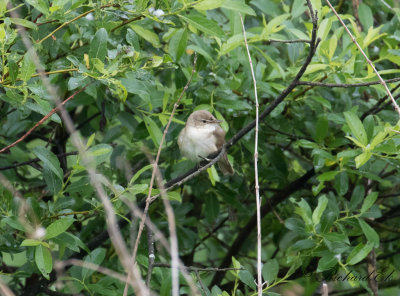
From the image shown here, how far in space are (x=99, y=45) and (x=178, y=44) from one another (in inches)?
27.4

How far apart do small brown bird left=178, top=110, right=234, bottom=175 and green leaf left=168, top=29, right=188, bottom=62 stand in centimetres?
43

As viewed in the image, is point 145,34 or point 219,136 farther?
point 219,136

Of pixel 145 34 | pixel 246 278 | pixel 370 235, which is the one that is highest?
pixel 145 34

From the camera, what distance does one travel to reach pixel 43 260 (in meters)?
2.74

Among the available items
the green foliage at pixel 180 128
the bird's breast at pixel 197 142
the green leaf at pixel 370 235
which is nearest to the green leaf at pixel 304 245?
the green foliage at pixel 180 128

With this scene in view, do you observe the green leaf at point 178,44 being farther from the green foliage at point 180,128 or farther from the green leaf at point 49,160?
the green leaf at point 49,160

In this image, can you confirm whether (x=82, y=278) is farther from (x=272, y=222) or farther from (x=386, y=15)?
(x=386, y=15)

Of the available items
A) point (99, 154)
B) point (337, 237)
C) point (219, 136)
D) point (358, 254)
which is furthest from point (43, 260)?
point (219, 136)

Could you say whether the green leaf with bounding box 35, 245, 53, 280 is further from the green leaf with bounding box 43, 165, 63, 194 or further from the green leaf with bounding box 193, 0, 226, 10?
the green leaf with bounding box 193, 0, 226, 10

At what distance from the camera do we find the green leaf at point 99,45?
2777 mm

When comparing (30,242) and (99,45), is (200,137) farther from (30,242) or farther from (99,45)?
(30,242)

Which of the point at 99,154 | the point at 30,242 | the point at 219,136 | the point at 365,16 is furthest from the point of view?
the point at 219,136

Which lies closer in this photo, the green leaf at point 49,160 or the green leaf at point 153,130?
the green leaf at point 49,160

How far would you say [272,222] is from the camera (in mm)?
4508
